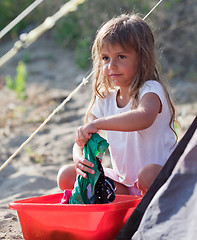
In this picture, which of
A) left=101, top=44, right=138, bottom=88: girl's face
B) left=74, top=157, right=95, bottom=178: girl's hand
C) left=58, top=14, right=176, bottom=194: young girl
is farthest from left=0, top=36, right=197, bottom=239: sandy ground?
left=101, top=44, right=138, bottom=88: girl's face

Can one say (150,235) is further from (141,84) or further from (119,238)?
(141,84)

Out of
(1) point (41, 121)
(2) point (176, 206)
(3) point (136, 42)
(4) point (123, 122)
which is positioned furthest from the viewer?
(1) point (41, 121)

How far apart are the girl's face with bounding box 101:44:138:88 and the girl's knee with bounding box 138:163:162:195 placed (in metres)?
0.38

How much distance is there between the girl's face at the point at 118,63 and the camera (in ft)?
6.46

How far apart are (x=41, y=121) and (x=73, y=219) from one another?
269 centimetres

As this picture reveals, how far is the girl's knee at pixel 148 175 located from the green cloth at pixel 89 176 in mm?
183

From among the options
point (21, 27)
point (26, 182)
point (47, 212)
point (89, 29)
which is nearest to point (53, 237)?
point (47, 212)

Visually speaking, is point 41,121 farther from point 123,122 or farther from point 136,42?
point 123,122

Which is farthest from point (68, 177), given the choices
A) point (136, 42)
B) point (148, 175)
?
point (136, 42)

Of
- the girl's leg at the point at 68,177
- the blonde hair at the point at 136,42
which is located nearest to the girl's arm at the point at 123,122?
the blonde hair at the point at 136,42

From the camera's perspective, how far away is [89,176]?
1853mm

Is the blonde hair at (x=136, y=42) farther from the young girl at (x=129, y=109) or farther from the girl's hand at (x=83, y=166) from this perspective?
the girl's hand at (x=83, y=166)

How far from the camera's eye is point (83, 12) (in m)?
5.98

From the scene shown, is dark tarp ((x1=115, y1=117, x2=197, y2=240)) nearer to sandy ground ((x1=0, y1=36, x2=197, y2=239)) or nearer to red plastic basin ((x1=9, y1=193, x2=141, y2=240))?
red plastic basin ((x1=9, y1=193, x2=141, y2=240))
